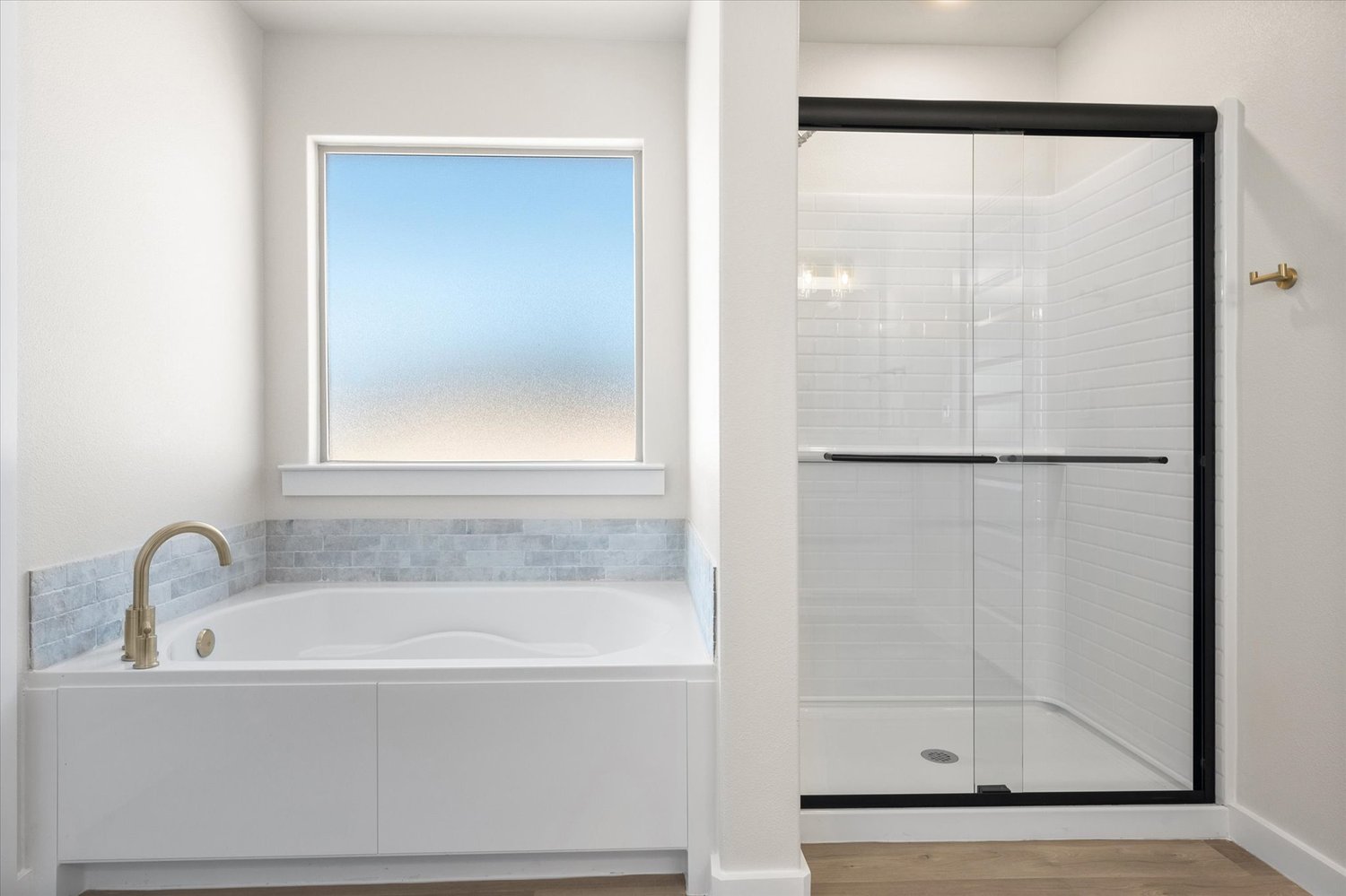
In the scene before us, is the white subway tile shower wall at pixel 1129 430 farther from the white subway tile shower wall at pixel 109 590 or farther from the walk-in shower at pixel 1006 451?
the white subway tile shower wall at pixel 109 590

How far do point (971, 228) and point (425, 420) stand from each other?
196 centimetres

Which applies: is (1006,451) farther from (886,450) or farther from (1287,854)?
(1287,854)

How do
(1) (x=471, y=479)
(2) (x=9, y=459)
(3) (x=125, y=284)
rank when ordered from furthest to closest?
(1) (x=471, y=479), (3) (x=125, y=284), (2) (x=9, y=459)

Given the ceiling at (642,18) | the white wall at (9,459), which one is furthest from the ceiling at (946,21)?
the white wall at (9,459)

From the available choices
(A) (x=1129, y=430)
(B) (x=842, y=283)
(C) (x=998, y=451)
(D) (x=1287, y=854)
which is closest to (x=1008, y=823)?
(D) (x=1287, y=854)

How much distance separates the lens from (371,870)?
1.97m

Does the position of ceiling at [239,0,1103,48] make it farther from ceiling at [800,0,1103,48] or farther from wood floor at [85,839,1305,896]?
wood floor at [85,839,1305,896]

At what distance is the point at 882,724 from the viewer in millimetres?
2365

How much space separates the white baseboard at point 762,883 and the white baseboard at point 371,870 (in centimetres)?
20

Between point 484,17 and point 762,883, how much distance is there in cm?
271

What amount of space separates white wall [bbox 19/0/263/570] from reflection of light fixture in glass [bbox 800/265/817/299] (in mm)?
1802

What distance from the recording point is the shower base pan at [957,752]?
2.25 metres

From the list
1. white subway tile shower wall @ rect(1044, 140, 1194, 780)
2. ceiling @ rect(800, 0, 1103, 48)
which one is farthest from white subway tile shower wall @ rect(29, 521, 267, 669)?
ceiling @ rect(800, 0, 1103, 48)

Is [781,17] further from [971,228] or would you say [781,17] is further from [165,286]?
[165,286]
